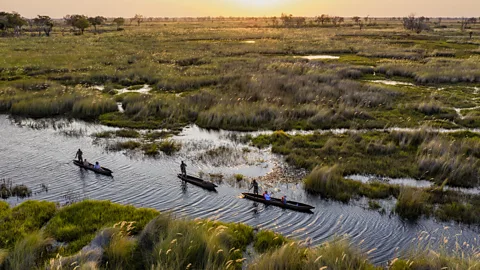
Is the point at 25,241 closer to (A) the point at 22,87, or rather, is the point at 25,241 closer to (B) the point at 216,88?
(B) the point at 216,88

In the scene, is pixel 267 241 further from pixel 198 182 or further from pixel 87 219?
pixel 87 219

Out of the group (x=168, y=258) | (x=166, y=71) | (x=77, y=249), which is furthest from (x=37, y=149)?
(x=166, y=71)

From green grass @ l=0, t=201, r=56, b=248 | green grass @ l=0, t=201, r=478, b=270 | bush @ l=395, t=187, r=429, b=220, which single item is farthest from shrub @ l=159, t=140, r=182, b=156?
bush @ l=395, t=187, r=429, b=220

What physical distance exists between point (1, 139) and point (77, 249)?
19005 mm

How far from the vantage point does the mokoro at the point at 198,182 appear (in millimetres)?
18562

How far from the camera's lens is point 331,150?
23734mm

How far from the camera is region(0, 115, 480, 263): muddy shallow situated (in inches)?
582

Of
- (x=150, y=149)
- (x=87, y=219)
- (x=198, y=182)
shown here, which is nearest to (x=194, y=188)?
(x=198, y=182)

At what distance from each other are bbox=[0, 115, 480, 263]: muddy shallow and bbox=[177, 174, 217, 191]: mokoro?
30 centimetres

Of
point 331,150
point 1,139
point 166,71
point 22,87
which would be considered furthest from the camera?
point 166,71

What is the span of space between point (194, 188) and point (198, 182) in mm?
385

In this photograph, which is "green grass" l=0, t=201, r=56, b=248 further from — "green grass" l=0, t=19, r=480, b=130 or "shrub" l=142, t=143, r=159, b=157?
"green grass" l=0, t=19, r=480, b=130

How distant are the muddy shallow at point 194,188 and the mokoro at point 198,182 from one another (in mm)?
300

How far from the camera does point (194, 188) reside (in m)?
18.9
